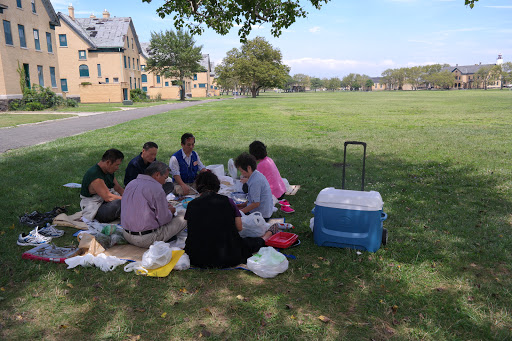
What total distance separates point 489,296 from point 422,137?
12.8 metres

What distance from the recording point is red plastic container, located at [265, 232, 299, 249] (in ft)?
16.2

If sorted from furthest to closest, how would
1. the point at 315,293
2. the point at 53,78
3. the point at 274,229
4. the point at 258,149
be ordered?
the point at 53,78
the point at 258,149
the point at 274,229
the point at 315,293

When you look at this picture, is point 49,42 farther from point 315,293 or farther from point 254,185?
point 315,293

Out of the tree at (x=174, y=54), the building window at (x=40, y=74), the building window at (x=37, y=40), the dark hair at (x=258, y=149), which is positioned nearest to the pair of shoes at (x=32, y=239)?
the dark hair at (x=258, y=149)

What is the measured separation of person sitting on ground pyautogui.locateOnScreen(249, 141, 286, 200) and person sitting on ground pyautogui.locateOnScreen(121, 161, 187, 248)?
2124mm

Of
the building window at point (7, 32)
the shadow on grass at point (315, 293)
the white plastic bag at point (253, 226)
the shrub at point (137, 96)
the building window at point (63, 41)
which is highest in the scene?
the building window at point (63, 41)

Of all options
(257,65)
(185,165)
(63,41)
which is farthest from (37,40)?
(257,65)

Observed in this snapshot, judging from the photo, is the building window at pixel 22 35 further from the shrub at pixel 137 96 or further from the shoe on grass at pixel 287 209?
the shoe on grass at pixel 287 209

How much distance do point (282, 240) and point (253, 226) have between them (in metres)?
0.44

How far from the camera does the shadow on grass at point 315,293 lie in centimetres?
334

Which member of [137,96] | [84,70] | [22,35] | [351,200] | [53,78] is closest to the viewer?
[351,200]

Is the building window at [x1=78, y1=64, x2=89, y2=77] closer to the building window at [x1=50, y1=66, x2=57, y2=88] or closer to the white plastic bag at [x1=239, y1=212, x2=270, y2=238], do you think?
the building window at [x1=50, y1=66, x2=57, y2=88]

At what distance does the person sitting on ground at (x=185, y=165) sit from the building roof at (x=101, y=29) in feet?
157

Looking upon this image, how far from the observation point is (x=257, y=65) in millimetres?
77500
